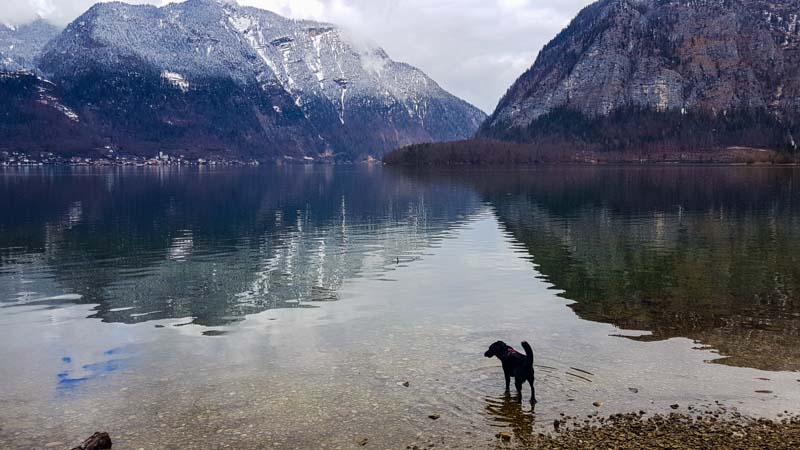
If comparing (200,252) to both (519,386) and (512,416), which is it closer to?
(519,386)

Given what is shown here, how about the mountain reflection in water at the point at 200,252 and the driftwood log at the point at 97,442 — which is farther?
the mountain reflection in water at the point at 200,252

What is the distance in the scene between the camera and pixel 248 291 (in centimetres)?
4266

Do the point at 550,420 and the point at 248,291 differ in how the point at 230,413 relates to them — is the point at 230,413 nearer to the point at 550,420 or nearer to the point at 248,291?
the point at 550,420

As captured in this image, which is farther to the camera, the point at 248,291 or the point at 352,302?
the point at 248,291

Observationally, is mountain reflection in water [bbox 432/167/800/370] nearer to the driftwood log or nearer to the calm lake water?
the calm lake water

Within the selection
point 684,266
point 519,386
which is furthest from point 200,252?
point 519,386

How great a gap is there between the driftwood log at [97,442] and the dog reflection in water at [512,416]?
11.3 metres

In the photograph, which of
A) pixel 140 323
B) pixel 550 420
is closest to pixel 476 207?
pixel 140 323

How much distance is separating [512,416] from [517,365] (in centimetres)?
199

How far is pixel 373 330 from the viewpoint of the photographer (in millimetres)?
32594

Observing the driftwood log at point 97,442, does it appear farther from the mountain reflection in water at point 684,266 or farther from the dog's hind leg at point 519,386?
the mountain reflection in water at point 684,266

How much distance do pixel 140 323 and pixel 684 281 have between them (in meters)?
34.6

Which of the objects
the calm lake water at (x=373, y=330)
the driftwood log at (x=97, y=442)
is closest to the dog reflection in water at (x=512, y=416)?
the calm lake water at (x=373, y=330)

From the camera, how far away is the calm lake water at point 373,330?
2091cm
